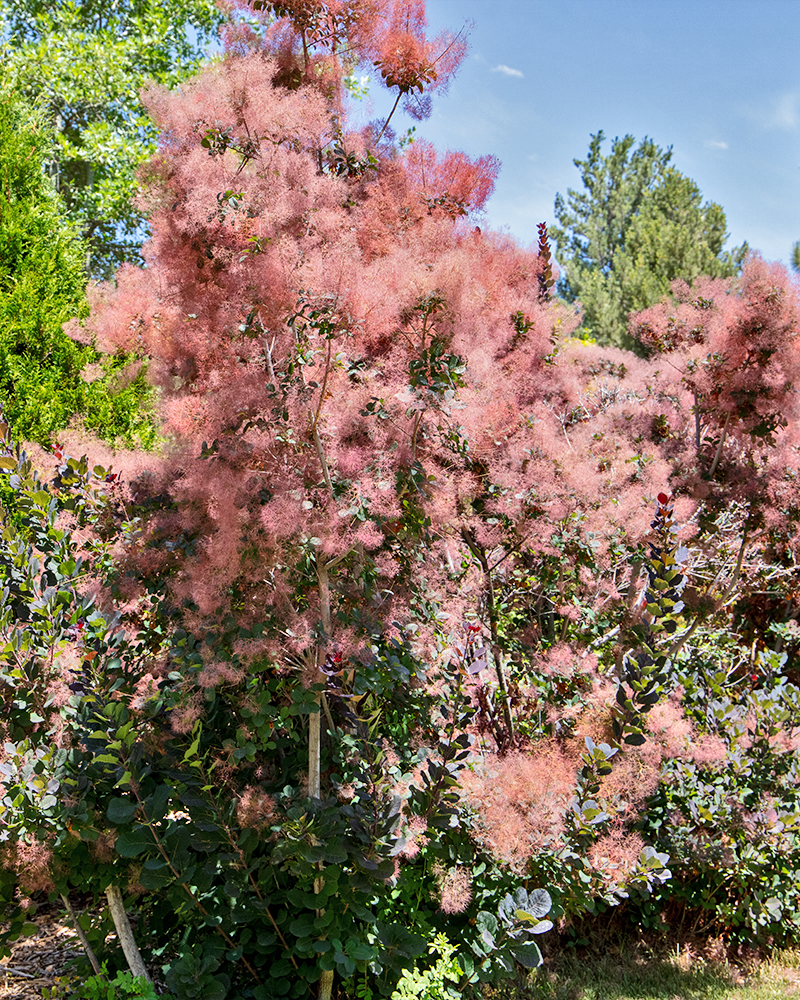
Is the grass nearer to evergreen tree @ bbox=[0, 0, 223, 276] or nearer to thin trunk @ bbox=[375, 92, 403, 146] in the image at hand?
thin trunk @ bbox=[375, 92, 403, 146]

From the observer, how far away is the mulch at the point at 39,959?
2.88 m

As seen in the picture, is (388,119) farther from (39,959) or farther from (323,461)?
(39,959)

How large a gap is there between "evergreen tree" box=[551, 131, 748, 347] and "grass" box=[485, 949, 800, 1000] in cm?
962

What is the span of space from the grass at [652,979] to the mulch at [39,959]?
1851 millimetres

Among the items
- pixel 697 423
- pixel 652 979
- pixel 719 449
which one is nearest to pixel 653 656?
pixel 652 979

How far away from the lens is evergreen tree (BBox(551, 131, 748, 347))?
14.0 metres

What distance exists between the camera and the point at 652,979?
357cm

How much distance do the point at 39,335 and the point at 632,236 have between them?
14.0 meters

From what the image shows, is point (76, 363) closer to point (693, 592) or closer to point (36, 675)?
point (36, 675)

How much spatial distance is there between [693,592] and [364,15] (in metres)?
3.50

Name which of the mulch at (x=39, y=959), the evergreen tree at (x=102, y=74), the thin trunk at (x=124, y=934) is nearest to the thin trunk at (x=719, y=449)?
the thin trunk at (x=124, y=934)

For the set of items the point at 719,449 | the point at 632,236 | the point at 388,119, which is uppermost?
the point at 632,236

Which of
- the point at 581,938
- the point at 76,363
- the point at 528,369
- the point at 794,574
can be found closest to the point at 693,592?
the point at 794,574

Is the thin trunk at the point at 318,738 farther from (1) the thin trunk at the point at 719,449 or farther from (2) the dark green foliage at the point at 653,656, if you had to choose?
(1) the thin trunk at the point at 719,449
